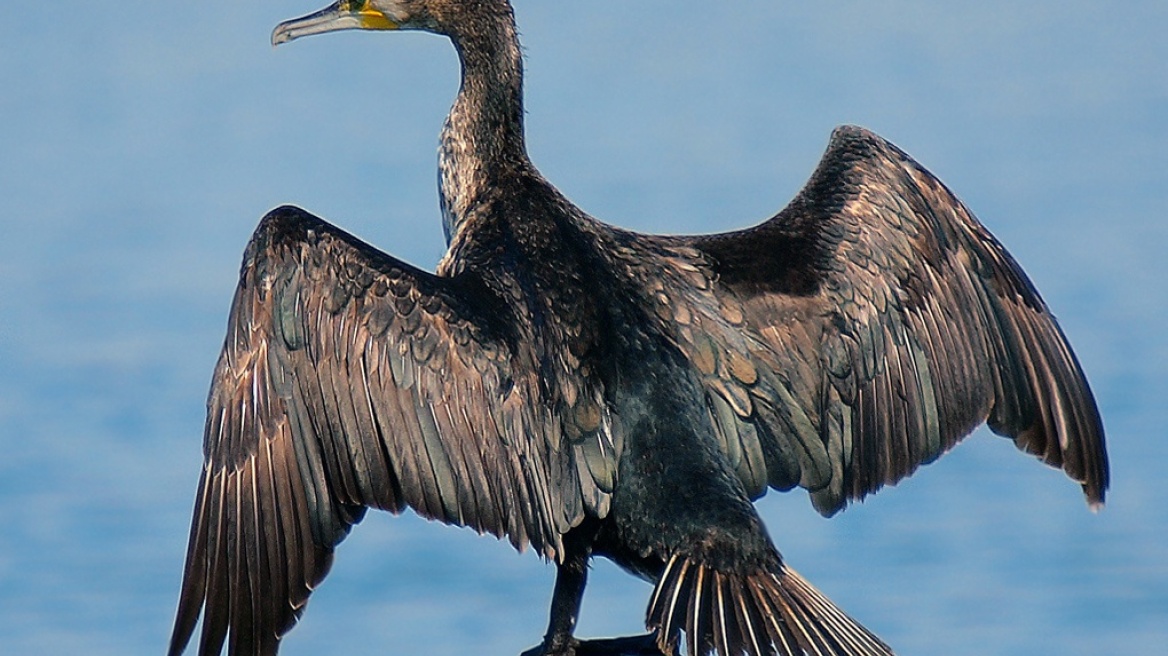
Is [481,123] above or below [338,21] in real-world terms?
below

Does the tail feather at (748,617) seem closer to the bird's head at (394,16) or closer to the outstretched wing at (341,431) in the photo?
the outstretched wing at (341,431)

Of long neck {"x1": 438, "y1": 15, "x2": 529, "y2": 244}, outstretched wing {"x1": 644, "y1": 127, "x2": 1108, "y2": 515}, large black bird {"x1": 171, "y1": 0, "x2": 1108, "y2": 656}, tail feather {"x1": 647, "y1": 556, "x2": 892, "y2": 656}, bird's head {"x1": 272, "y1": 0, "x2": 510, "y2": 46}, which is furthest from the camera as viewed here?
bird's head {"x1": 272, "y1": 0, "x2": 510, "y2": 46}

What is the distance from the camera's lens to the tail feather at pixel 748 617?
21.3 feet

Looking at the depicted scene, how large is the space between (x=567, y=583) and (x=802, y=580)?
82cm

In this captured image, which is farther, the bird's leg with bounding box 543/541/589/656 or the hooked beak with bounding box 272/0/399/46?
the hooked beak with bounding box 272/0/399/46

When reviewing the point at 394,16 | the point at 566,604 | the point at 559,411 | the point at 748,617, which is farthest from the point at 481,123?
the point at 748,617

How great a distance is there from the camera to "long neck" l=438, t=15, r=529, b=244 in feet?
26.3

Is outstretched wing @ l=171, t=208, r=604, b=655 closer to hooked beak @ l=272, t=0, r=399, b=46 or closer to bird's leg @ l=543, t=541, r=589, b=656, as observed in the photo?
bird's leg @ l=543, t=541, r=589, b=656

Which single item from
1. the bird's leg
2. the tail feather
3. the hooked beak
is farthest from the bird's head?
the tail feather

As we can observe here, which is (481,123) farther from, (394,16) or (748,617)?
(748,617)

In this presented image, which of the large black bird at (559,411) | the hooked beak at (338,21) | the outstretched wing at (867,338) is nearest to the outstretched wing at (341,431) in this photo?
the large black bird at (559,411)

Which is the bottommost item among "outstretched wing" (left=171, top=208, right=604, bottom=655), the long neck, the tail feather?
the tail feather

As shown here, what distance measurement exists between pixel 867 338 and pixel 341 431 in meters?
1.87

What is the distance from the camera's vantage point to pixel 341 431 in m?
6.95
